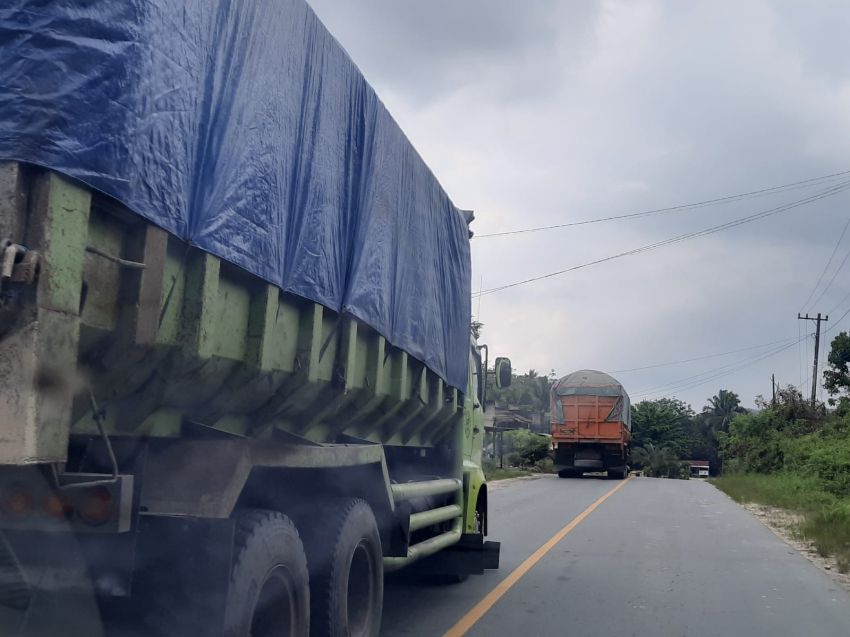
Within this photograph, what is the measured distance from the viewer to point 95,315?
3139mm

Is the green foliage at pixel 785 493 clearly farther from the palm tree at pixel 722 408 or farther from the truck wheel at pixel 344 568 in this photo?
the palm tree at pixel 722 408

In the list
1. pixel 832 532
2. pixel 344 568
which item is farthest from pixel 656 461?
pixel 344 568

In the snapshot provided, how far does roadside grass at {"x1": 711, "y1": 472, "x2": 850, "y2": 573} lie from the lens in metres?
12.4

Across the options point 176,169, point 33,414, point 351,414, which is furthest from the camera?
point 351,414

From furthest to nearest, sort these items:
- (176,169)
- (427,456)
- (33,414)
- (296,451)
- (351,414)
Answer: (427,456), (351,414), (296,451), (176,169), (33,414)

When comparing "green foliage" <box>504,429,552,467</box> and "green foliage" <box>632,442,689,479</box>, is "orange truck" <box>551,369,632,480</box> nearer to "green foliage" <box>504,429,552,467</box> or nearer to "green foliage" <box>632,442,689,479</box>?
"green foliage" <box>504,429,552,467</box>

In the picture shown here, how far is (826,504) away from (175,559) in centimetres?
1678

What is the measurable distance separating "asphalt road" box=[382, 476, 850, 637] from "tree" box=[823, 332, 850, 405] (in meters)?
20.7

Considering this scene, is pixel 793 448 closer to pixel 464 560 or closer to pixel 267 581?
pixel 464 560

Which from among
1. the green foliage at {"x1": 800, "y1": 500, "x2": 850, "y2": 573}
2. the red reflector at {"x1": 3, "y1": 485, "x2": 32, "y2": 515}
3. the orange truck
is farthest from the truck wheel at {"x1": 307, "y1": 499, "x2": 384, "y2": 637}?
the orange truck

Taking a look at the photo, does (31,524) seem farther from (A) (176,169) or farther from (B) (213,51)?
(B) (213,51)

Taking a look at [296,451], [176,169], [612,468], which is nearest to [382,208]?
[296,451]

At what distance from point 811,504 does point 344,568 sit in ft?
54.3

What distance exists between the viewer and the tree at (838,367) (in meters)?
33.8
